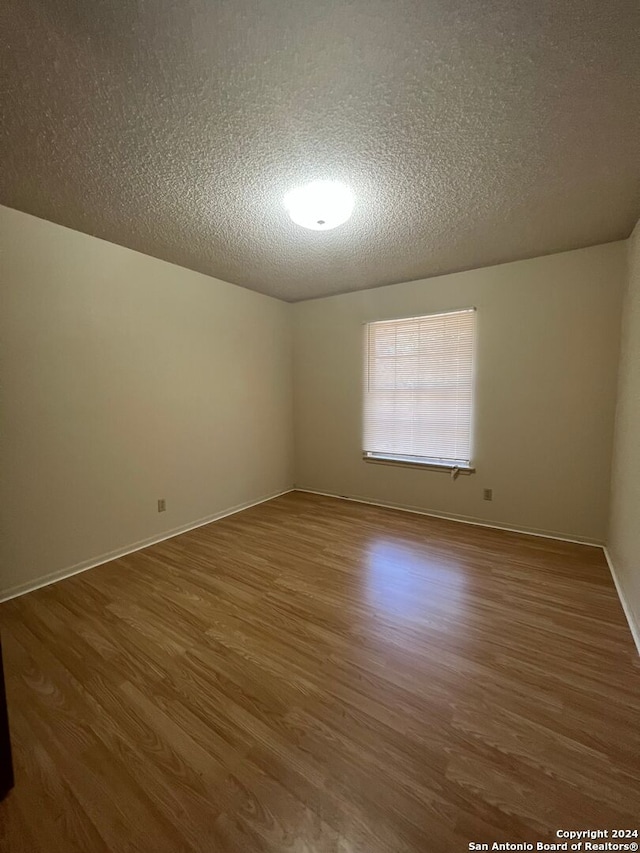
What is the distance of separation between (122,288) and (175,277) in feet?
1.74

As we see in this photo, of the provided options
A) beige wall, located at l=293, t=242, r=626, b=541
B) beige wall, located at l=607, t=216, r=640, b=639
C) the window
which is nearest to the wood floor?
beige wall, located at l=607, t=216, r=640, b=639

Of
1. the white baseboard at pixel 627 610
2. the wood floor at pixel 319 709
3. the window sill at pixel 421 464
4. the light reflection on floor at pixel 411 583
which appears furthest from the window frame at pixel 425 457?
the white baseboard at pixel 627 610

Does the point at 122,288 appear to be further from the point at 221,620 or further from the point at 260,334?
the point at 221,620

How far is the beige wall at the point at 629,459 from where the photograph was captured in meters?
1.94

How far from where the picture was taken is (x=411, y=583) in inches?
92.4

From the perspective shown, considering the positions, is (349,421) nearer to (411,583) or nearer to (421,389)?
(421,389)

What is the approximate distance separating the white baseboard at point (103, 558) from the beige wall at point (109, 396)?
3cm

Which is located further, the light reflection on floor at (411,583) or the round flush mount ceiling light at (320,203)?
the light reflection on floor at (411,583)

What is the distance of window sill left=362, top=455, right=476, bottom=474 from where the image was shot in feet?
11.3

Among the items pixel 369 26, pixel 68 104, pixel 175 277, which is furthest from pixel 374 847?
pixel 175 277

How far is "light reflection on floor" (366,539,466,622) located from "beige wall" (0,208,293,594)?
1966 mm

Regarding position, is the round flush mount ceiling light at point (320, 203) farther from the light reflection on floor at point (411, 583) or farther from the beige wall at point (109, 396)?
the light reflection on floor at point (411, 583)

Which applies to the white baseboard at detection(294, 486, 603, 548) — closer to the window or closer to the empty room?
the empty room

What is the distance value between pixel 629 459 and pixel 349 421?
263cm
